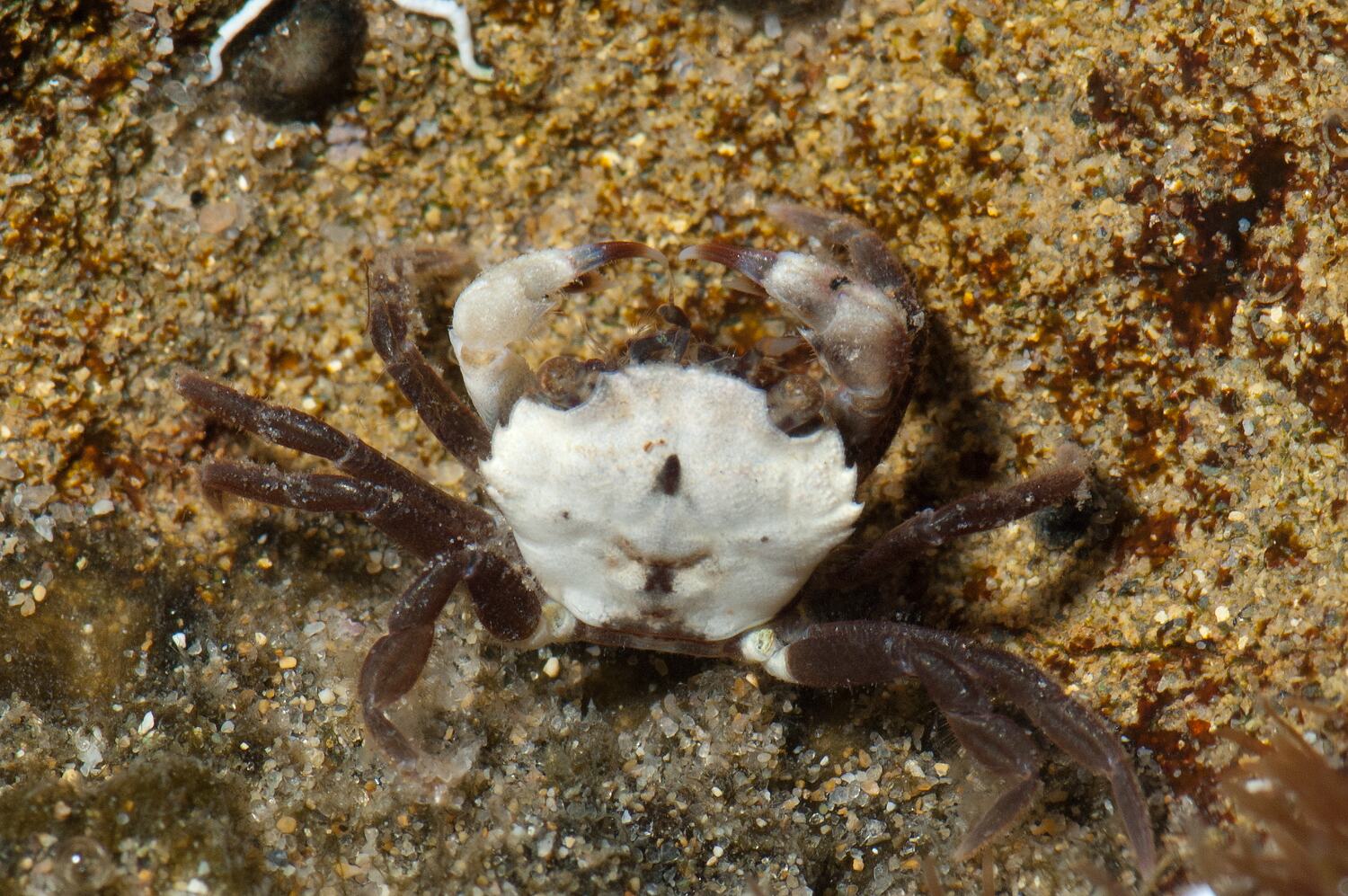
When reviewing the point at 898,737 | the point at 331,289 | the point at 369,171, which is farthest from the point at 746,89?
the point at 898,737

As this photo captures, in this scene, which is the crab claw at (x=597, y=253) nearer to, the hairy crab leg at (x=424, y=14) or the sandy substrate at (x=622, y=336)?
the sandy substrate at (x=622, y=336)

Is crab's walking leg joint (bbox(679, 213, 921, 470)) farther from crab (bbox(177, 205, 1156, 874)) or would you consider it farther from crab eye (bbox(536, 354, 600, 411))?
crab eye (bbox(536, 354, 600, 411))

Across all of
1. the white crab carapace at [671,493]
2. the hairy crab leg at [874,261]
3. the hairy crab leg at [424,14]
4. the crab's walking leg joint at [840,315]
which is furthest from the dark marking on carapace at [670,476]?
the hairy crab leg at [424,14]

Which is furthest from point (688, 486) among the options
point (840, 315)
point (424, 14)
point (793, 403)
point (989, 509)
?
point (424, 14)

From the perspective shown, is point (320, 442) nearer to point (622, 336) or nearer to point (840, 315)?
point (622, 336)

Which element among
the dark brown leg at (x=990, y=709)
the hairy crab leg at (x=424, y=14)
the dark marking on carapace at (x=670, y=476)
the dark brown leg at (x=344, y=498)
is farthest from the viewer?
the hairy crab leg at (x=424, y=14)

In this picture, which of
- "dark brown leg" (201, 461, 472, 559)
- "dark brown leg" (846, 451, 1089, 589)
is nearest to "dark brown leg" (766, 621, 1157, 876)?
"dark brown leg" (846, 451, 1089, 589)

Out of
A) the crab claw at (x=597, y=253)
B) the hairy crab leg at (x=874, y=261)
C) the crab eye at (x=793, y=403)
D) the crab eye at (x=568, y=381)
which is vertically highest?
the hairy crab leg at (x=874, y=261)
